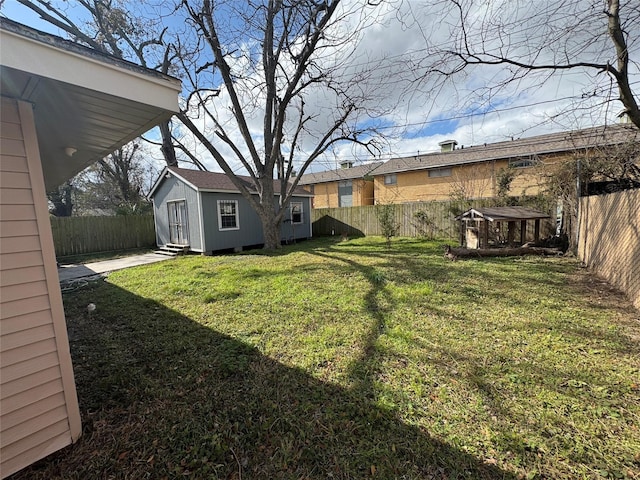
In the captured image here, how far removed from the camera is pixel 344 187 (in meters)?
22.2

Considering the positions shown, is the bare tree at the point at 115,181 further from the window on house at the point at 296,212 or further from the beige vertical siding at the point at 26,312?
the beige vertical siding at the point at 26,312

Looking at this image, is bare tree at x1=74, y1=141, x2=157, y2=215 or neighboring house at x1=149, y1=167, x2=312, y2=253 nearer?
neighboring house at x1=149, y1=167, x2=312, y2=253

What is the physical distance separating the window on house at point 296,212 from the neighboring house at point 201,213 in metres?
2.36

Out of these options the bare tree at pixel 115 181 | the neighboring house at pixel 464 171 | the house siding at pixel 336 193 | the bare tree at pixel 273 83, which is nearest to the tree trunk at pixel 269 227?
the bare tree at pixel 273 83

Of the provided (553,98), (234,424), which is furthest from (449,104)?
(234,424)

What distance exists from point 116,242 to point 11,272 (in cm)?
1383

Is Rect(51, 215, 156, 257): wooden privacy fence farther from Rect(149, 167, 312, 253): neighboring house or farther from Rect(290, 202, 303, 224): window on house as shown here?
Rect(290, 202, 303, 224): window on house

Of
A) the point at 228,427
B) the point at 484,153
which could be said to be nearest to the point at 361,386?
the point at 228,427

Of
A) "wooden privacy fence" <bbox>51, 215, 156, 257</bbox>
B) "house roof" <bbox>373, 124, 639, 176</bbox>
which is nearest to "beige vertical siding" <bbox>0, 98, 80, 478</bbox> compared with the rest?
"wooden privacy fence" <bbox>51, 215, 156, 257</bbox>

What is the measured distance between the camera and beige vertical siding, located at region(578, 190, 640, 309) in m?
4.00

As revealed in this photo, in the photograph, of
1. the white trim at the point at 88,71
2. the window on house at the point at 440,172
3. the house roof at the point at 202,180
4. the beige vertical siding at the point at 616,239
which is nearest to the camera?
the white trim at the point at 88,71

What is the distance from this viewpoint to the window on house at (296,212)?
14.0 meters

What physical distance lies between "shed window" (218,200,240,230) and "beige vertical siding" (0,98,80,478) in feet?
30.2

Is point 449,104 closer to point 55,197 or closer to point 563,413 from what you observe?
point 563,413
